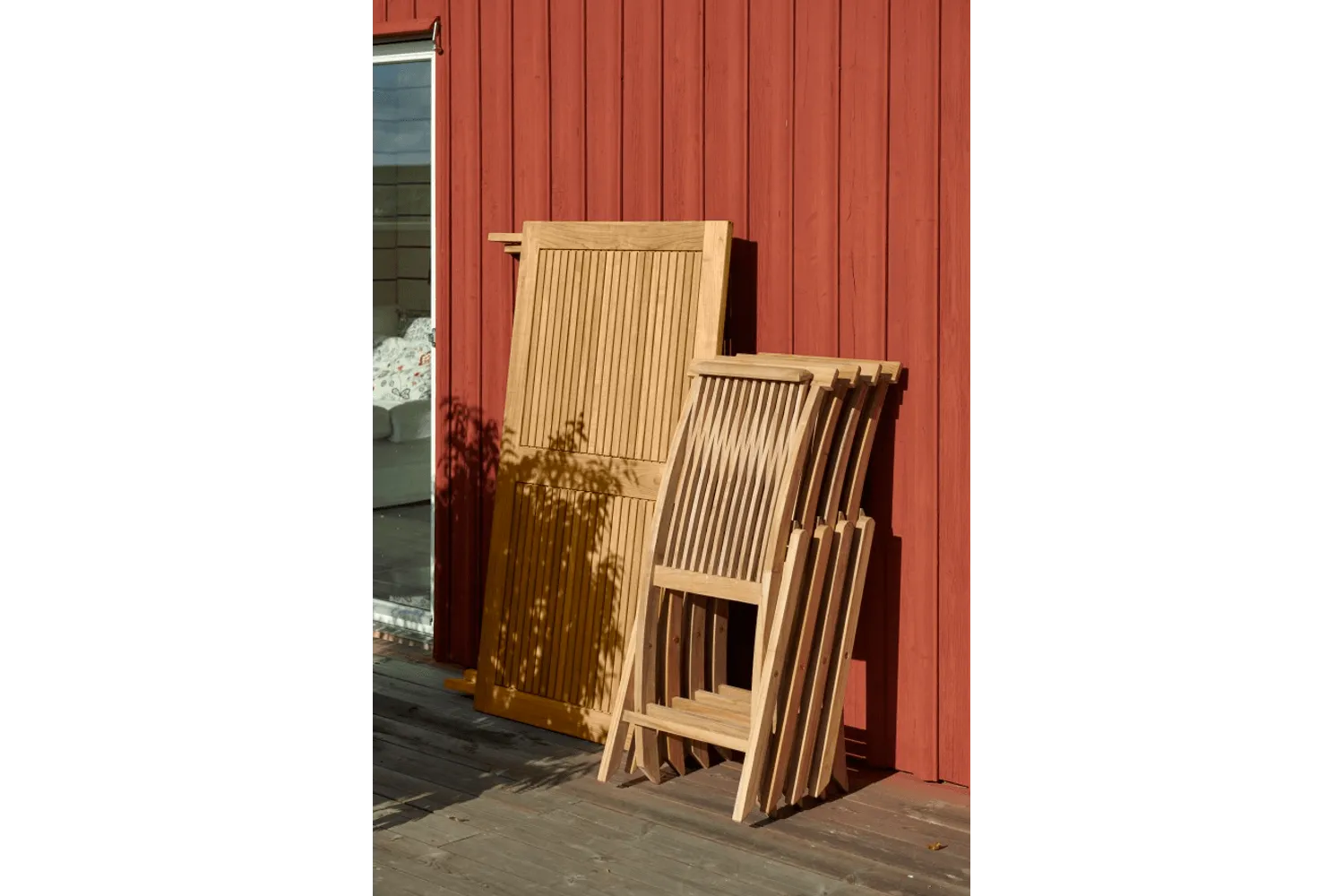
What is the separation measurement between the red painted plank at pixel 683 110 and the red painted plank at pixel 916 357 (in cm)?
79

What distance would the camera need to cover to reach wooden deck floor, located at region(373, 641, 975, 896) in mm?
3826

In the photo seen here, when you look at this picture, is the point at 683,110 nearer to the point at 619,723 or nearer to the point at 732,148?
the point at 732,148

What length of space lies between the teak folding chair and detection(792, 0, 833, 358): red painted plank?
39cm

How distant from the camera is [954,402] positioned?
4.50 metres

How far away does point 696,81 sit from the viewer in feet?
16.7

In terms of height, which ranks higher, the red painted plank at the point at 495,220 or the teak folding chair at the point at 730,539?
the red painted plank at the point at 495,220

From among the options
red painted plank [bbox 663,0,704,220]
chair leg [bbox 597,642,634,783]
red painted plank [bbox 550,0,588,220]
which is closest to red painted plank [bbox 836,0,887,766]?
red painted plank [bbox 663,0,704,220]

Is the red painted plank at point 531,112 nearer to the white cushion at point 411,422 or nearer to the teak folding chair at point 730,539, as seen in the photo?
the white cushion at point 411,422

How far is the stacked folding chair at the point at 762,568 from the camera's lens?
14.2ft

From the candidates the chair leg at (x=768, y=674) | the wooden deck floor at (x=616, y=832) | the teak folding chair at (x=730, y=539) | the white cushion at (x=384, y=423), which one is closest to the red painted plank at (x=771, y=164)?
the teak folding chair at (x=730, y=539)
